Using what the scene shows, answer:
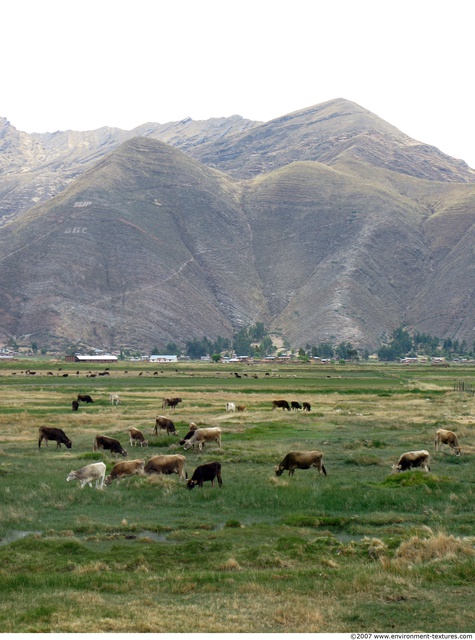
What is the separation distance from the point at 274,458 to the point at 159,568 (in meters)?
16.6

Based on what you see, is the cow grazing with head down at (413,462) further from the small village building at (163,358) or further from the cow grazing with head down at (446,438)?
the small village building at (163,358)

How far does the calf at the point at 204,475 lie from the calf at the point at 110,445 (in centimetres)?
755

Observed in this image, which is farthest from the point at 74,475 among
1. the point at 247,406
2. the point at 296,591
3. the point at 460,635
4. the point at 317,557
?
the point at 247,406

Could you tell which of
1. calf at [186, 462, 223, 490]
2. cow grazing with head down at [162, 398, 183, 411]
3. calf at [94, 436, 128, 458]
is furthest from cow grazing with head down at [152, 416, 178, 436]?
cow grazing with head down at [162, 398, 183, 411]

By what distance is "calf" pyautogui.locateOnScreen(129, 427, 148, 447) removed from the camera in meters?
38.5

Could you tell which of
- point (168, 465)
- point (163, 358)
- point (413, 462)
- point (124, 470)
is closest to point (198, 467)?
point (168, 465)

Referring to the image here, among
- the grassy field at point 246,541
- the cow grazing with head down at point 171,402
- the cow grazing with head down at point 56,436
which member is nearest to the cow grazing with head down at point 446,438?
the grassy field at point 246,541

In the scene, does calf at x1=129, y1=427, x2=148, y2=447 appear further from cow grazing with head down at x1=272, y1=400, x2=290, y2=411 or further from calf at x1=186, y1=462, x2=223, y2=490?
cow grazing with head down at x1=272, y1=400, x2=290, y2=411

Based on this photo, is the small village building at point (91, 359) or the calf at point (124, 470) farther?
the small village building at point (91, 359)

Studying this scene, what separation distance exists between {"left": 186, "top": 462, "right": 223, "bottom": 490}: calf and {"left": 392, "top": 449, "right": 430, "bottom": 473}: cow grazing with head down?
6992 mm

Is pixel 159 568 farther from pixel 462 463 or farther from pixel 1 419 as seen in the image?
pixel 1 419

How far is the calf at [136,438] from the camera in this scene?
38.5 m

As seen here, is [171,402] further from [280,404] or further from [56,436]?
[56,436]

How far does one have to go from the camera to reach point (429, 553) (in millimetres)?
18156
